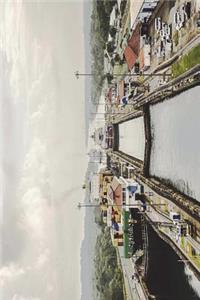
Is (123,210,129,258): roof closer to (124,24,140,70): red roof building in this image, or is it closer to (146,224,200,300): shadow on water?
(146,224,200,300): shadow on water

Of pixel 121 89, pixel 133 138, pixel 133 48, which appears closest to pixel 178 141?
pixel 133 48

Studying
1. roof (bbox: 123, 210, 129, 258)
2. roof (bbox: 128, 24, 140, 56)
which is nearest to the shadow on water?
roof (bbox: 123, 210, 129, 258)

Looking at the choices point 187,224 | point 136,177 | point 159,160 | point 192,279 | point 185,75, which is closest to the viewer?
point 187,224

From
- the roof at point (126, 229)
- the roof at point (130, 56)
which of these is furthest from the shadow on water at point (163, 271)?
the roof at point (130, 56)

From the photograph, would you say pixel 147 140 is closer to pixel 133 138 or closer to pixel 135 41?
pixel 133 138

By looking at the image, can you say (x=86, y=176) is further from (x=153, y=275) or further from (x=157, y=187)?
(x=157, y=187)

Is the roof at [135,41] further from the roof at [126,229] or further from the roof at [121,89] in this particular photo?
the roof at [126,229]

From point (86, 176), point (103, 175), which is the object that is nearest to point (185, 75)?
point (103, 175)
